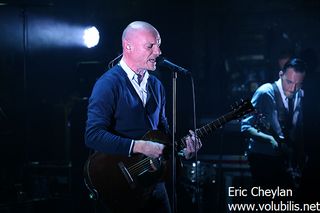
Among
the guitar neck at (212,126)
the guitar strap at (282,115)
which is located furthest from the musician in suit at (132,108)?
the guitar strap at (282,115)

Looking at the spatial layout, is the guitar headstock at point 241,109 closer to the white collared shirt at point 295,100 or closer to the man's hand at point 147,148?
the man's hand at point 147,148

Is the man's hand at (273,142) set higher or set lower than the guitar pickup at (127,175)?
higher

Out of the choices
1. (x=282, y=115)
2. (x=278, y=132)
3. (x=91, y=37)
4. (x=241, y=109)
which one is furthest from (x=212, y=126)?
(x=91, y=37)

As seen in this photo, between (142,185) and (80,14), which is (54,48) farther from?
(142,185)

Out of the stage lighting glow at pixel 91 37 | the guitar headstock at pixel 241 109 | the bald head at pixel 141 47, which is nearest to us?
the bald head at pixel 141 47

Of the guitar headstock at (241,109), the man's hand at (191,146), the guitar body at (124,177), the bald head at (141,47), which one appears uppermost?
the bald head at (141,47)

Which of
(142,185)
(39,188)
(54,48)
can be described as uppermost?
(54,48)

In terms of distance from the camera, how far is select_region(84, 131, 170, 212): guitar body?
376 centimetres

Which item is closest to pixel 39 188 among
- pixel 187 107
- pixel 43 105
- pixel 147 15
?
pixel 43 105

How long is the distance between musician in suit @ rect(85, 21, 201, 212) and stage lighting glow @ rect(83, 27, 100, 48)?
2282 mm

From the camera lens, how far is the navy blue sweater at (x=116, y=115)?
3676mm

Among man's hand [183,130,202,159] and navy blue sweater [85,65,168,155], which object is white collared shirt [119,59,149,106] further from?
man's hand [183,130,202,159]

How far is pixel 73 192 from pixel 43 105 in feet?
8.30

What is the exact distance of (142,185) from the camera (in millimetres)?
3820
